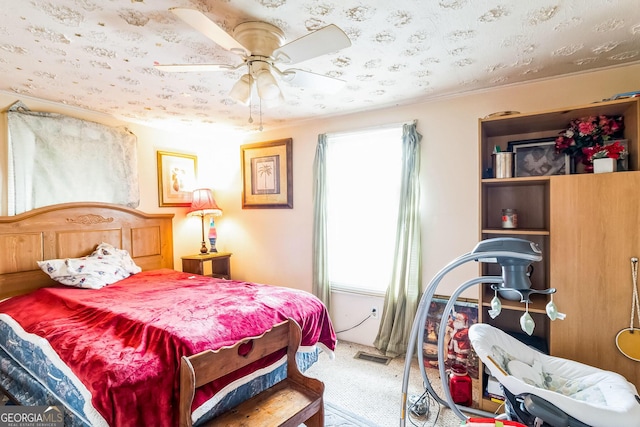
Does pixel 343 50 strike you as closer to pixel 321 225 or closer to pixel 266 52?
pixel 266 52

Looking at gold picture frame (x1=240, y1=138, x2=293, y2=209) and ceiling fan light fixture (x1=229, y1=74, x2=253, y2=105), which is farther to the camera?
gold picture frame (x1=240, y1=138, x2=293, y2=209)

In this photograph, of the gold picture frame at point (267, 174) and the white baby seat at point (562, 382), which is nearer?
the white baby seat at point (562, 382)

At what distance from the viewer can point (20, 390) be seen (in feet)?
5.87

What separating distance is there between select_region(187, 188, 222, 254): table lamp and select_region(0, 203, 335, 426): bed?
2.76 feet

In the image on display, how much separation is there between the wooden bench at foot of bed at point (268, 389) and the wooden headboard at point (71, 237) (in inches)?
93.7

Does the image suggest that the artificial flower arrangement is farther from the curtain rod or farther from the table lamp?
the table lamp

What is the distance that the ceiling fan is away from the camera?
1.44 m

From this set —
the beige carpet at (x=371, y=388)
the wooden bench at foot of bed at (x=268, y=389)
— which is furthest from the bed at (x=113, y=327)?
the beige carpet at (x=371, y=388)

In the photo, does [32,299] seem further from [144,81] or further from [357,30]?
[357,30]

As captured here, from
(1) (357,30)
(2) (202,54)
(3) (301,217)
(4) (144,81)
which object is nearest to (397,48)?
(1) (357,30)

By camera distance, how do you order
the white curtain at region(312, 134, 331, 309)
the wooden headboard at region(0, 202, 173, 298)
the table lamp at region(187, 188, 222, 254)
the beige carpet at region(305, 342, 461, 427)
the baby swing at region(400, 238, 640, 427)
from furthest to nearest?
1. the table lamp at region(187, 188, 222, 254)
2. the white curtain at region(312, 134, 331, 309)
3. the wooden headboard at region(0, 202, 173, 298)
4. the beige carpet at region(305, 342, 461, 427)
5. the baby swing at region(400, 238, 640, 427)

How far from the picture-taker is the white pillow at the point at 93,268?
2.71 meters

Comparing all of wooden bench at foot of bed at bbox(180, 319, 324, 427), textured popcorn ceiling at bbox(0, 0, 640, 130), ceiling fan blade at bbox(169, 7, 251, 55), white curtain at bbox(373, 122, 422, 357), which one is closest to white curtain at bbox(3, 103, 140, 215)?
textured popcorn ceiling at bbox(0, 0, 640, 130)

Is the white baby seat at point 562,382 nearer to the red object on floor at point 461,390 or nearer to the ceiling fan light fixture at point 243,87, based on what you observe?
the red object on floor at point 461,390
